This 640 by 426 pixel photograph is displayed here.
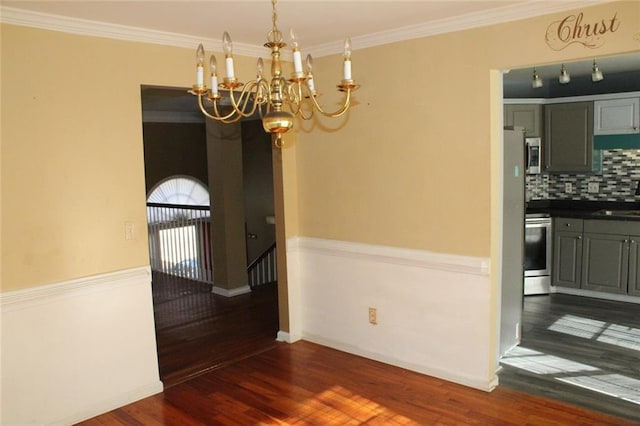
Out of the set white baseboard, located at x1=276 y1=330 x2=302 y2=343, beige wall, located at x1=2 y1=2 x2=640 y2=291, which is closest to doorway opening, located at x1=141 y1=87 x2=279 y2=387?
white baseboard, located at x1=276 y1=330 x2=302 y2=343

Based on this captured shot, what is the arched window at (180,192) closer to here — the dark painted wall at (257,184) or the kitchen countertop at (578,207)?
the dark painted wall at (257,184)

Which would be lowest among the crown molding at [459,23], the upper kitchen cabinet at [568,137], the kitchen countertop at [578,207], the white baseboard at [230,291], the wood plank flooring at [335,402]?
the wood plank flooring at [335,402]

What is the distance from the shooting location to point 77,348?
3.33 meters

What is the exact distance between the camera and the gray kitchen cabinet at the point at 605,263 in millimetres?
5557

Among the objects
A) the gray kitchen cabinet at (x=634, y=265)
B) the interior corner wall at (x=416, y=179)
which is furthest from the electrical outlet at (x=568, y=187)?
the interior corner wall at (x=416, y=179)

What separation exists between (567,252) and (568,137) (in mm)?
→ 1328

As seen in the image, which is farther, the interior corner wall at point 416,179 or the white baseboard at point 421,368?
the white baseboard at point 421,368

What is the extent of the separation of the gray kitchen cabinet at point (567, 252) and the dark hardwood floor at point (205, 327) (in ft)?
10.6

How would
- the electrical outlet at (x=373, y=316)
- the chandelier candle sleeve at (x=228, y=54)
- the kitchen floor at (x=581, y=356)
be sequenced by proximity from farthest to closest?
the electrical outlet at (x=373, y=316), the kitchen floor at (x=581, y=356), the chandelier candle sleeve at (x=228, y=54)

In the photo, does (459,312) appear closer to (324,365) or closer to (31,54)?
(324,365)

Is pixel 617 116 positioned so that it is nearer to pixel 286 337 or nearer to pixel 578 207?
pixel 578 207

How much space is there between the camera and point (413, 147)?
3805mm

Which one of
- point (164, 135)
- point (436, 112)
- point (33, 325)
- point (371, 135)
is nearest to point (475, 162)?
point (436, 112)

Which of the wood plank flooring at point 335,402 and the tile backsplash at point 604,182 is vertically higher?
the tile backsplash at point 604,182
